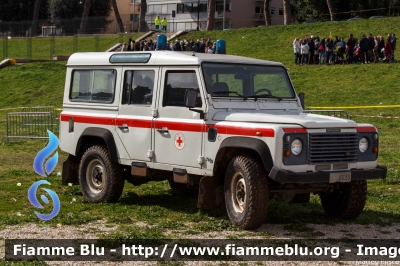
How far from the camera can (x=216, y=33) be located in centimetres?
5497

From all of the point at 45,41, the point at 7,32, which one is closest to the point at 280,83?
the point at 45,41

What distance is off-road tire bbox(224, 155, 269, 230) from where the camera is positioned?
1008 cm

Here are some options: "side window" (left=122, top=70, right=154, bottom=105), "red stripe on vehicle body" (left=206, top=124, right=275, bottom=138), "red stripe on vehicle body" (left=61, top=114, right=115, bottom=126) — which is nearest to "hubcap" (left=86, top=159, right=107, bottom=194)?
"red stripe on vehicle body" (left=61, top=114, right=115, bottom=126)

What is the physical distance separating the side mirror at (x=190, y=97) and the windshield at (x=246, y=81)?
346mm

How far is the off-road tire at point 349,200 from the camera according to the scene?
36.2 feet

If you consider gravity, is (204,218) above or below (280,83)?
below

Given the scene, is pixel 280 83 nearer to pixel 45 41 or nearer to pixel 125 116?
pixel 125 116

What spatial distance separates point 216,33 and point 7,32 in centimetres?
2496

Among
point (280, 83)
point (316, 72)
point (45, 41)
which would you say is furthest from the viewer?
point (45, 41)

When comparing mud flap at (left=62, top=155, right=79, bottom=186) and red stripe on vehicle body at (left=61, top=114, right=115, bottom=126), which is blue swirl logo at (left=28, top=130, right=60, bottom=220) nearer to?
red stripe on vehicle body at (left=61, top=114, right=115, bottom=126)

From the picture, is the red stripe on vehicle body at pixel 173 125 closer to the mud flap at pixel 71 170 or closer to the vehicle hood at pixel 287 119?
the vehicle hood at pixel 287 119

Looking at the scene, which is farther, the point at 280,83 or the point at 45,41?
the point at 45,41

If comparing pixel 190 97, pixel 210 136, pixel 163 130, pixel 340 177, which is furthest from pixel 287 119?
pixel 163 130

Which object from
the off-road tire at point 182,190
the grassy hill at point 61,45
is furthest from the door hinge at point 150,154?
the grassy hill at point 61,45
